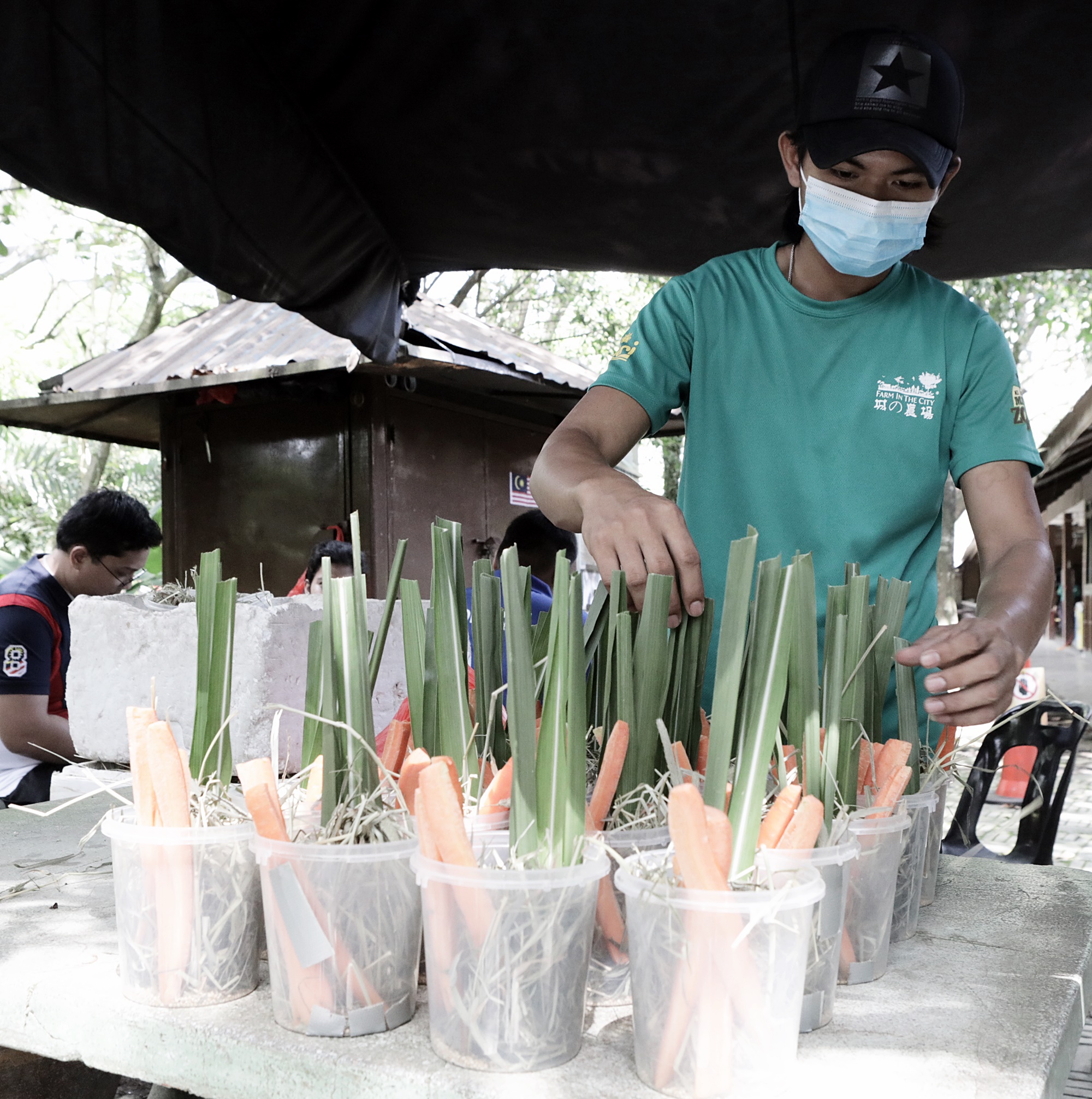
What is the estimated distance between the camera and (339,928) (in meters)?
0.83

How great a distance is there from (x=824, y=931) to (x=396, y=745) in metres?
0.52

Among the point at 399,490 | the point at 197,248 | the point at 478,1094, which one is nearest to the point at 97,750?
the point at 197,248

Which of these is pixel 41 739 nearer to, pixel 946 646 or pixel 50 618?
pixel 50 618

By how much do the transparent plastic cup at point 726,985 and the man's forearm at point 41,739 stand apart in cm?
305

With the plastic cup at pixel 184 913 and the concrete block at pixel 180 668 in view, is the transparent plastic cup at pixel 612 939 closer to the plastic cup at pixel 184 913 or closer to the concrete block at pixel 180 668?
the plastic cup at pixel 184 913

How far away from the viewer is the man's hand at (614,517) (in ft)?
3.56

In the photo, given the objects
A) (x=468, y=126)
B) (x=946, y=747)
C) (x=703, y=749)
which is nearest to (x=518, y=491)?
(x=468, y=126)

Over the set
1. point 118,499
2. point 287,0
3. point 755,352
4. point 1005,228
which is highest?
point 287,0

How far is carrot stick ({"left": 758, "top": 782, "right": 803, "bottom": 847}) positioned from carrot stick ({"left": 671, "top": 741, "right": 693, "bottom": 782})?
11 cm

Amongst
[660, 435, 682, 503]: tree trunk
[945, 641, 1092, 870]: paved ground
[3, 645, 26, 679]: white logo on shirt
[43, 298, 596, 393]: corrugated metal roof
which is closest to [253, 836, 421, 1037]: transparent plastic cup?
[945, 641, 1092, 870]: paved ground

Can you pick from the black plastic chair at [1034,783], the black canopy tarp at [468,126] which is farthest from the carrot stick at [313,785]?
the black plastic chair at [1034,783]

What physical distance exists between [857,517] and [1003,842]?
4.43 m

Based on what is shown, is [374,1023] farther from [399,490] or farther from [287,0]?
[399,490]

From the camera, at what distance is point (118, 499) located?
3705 mm
